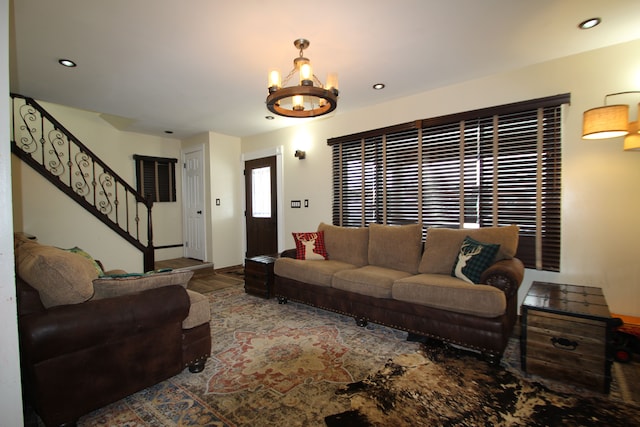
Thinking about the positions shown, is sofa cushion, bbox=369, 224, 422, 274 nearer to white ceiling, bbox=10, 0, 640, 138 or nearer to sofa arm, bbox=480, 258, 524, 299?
sofa arm, bbox=480, 258, 524, 299

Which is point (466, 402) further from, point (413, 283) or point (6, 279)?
point (6, 279)

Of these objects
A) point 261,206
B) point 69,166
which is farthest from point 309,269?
point 69,166

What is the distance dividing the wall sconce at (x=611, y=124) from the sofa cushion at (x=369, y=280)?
6.48ft

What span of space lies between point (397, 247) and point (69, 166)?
453 cm

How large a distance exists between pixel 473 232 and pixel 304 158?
298 cm

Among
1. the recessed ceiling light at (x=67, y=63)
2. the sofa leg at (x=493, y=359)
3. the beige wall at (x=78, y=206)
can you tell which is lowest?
the sofa leg at (x=493, y=359)

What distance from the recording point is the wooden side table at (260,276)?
12.9ft

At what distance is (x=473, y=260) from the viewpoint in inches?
108

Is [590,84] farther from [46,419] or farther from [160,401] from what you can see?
[46,419]

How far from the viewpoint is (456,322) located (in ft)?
8.12

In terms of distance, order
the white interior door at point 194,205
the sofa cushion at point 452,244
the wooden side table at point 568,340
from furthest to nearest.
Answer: the white interior door at point 194,205 → the sofa cushion at point 452,244 → the wooden side table at point 568,340

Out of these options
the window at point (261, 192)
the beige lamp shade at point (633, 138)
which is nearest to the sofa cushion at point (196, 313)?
the window at point (261, 192)

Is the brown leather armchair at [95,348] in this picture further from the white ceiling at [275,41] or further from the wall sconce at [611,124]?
the wall sconce at [611,124]

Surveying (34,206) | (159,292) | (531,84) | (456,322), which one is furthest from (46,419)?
(531,84)
